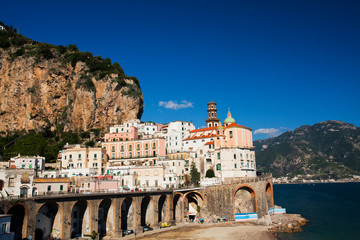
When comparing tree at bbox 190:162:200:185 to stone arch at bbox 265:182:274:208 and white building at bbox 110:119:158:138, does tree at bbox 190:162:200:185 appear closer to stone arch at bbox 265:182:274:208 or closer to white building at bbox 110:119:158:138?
stone arch at bbox 265:182:274:208

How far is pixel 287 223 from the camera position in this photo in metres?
63.7

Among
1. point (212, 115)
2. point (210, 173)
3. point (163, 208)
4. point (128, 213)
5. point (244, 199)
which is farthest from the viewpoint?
point (212, 115)

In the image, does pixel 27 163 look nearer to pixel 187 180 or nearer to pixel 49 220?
pixel 49 220

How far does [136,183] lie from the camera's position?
70250 millimetres

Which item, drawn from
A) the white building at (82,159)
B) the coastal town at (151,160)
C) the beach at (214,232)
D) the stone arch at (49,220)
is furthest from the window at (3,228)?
the white building at (82,159)

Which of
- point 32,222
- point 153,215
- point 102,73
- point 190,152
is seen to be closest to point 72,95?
point 102,73

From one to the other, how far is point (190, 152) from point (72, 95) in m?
48.2

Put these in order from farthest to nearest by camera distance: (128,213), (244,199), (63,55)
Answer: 1. (63,55)
2. (244,199)
3. (128,213)

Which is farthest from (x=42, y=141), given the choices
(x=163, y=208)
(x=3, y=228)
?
(x=3, y=228)

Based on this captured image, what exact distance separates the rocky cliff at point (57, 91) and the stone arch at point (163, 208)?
4468 cm

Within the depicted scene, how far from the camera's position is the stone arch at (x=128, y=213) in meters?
58.6

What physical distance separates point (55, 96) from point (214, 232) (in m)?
73.1

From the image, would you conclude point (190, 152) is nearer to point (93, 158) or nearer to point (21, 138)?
point (93, 158)

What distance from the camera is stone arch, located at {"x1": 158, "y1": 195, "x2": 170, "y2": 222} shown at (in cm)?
6588
